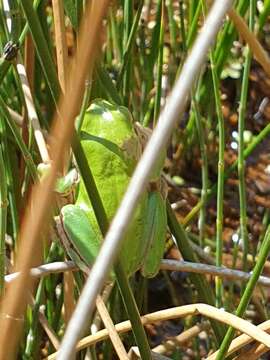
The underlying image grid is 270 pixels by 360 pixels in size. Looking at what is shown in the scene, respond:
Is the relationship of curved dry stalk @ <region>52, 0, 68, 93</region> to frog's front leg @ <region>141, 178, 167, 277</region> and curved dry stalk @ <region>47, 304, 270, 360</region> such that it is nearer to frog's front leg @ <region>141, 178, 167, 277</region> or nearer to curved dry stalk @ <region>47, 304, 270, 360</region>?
frog's front leg @ <region>141, 178, 167, 277</region>

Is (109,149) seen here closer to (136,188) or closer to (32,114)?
(32,114)

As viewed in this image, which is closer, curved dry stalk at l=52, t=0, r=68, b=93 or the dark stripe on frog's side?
curved dry stalk at l=52, t=0, r=68, b=93

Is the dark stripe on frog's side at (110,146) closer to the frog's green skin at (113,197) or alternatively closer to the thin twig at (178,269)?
the frog's green skin at (113,197)

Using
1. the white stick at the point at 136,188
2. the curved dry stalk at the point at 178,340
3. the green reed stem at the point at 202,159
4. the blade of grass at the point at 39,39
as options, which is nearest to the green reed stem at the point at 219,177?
the curved dry stalk at the point at 178,340

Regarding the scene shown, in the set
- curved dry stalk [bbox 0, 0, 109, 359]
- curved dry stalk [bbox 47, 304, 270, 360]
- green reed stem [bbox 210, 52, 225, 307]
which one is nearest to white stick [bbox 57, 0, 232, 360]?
curved dry stalk [bbox 0, 0, 109, 359]

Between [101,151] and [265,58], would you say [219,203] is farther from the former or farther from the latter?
[265,58]

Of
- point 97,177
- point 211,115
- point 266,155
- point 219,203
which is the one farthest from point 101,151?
point 266,155

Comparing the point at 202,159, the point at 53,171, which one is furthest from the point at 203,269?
the point at 53,171
